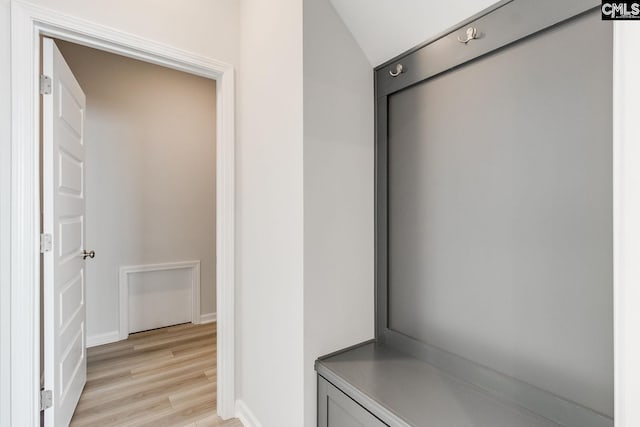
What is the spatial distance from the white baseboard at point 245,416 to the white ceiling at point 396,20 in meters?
2.04

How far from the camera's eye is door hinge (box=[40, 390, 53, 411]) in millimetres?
1533

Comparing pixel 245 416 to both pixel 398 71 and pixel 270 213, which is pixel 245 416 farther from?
pixel 398 71

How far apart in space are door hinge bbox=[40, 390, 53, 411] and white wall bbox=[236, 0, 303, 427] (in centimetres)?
93

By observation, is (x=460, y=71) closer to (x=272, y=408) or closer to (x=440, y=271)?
(x=440, y=271)

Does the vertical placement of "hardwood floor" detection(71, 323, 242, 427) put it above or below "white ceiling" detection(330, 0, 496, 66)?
below

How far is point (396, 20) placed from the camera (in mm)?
1272

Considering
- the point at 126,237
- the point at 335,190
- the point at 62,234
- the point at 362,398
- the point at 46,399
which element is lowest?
the point at 46,399

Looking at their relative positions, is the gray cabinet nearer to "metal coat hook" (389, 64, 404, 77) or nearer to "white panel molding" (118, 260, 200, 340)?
"metal coat hook" (389, 64, 404, 77)

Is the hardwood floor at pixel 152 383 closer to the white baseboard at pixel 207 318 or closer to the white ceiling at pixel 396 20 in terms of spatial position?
the white baseboard at pixel 207 318

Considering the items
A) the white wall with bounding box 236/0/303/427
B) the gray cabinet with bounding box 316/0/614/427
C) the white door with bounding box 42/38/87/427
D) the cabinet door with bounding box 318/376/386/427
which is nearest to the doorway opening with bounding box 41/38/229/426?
the white door with bounding box 42/38/87/427

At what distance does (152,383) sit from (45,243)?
1.33m
